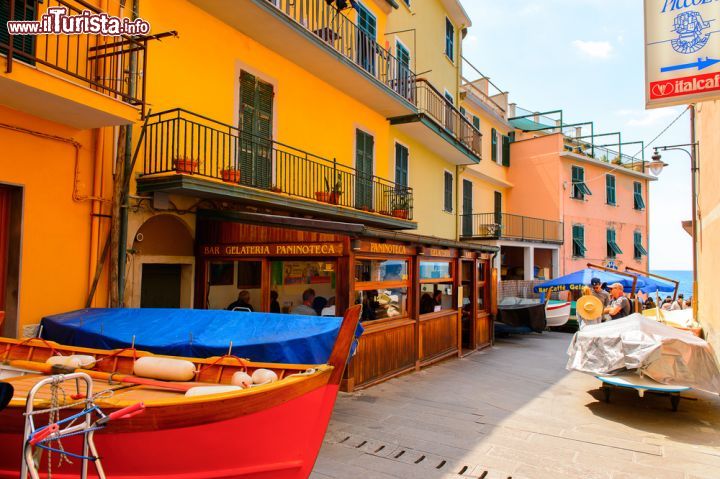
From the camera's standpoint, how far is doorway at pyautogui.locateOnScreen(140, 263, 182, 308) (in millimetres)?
9078

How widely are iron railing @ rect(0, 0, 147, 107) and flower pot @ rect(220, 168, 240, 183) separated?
5.89 feet

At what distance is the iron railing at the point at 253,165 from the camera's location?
7.99m

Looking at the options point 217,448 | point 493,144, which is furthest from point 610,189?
point 217,448

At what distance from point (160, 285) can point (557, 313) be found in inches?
574

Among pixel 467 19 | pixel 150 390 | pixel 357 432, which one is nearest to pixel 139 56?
pixel 150 390

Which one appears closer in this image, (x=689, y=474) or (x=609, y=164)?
(x=689, y=474)

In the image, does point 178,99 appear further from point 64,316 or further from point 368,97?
point 368,97

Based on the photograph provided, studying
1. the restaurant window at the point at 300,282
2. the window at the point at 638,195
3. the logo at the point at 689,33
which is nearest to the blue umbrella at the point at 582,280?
the logo at the point at 689,33

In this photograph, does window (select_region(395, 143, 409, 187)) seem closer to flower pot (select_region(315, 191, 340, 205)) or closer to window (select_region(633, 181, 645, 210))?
flower pot (select_region(315, 191, 340, 205))

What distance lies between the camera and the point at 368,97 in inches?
537

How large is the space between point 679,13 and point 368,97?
27.1ft

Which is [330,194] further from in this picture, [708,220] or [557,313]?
[557,313]

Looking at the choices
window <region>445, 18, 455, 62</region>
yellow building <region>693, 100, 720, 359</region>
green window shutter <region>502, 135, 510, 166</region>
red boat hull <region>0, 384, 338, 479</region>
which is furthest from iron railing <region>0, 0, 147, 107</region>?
green window shutter <region>502, 135, 510, 166</region>

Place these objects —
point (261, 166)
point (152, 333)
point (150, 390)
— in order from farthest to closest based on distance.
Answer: point (261, 166) < point (152, 333) < point (150, 390)
